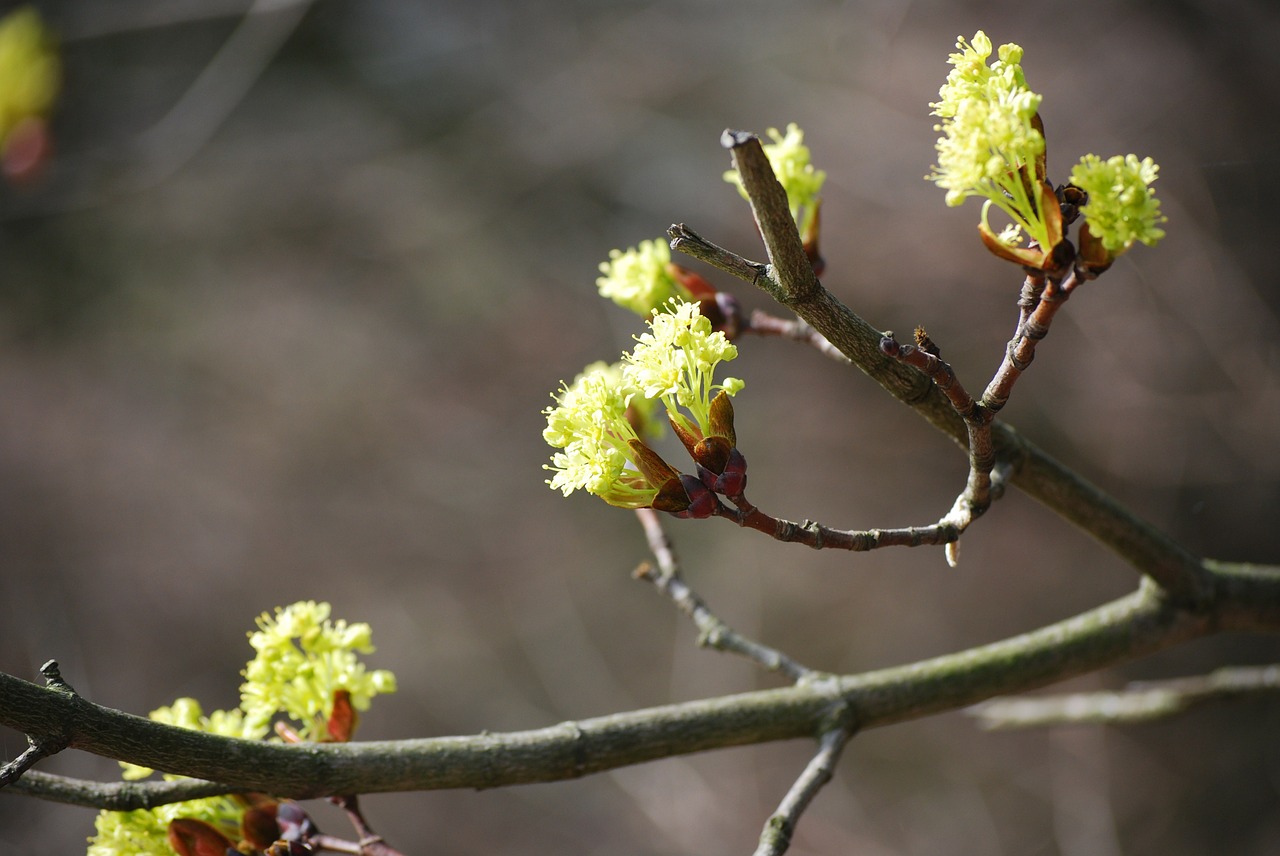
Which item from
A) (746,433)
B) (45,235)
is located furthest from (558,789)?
(45,235)

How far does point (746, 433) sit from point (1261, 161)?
90.1 inches

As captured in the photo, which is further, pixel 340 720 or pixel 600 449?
pixel 340 720

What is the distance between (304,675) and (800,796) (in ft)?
2.02

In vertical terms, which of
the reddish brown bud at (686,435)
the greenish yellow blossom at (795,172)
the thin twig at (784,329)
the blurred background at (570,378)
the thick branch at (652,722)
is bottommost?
the thick branch at (652,722)

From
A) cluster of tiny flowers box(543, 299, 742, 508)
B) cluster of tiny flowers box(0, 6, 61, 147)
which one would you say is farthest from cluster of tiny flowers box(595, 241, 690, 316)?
cluster of tiny flowers box(0, 6, 61, 147)

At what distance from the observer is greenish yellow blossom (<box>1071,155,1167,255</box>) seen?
792 millimetres

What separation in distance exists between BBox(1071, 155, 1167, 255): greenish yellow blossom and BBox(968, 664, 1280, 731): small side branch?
1089mm

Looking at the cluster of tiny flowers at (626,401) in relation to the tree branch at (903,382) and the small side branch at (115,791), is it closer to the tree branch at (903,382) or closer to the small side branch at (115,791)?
the tree branch at (903,382)

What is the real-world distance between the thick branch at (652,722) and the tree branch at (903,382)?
2.6 inches

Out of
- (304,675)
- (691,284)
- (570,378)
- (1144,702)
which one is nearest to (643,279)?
(691,284)

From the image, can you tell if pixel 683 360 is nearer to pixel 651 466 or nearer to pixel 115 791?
pixel 651 466

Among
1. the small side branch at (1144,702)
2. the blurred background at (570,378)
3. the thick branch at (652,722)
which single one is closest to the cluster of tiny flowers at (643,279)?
the thick branch at (652,722)

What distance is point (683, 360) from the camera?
2.89ft

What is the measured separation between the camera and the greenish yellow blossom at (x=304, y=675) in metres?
1.12
